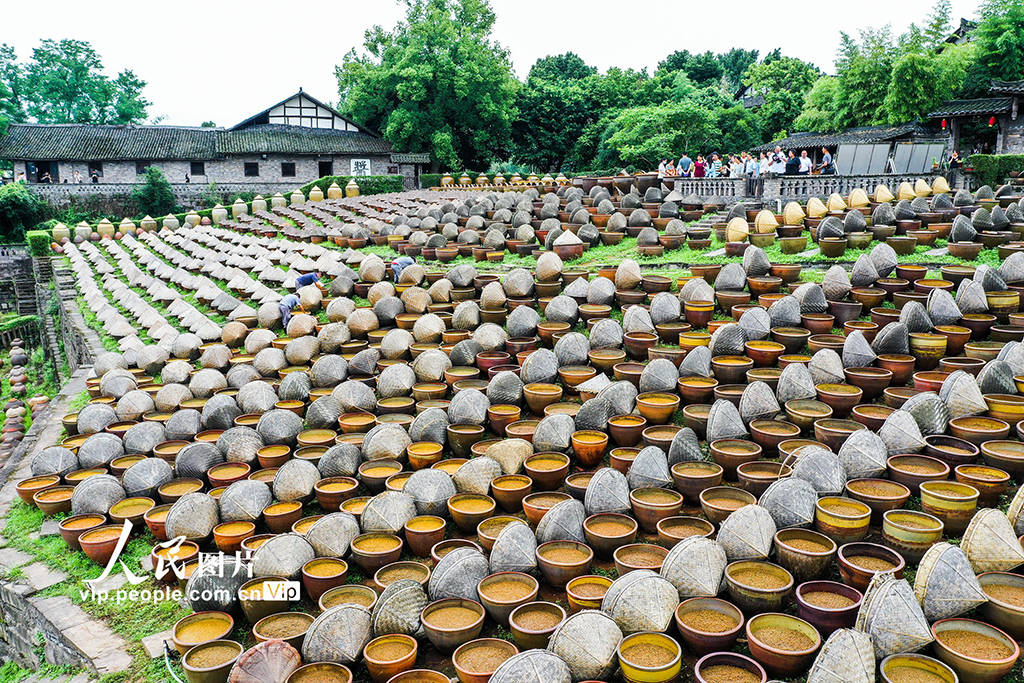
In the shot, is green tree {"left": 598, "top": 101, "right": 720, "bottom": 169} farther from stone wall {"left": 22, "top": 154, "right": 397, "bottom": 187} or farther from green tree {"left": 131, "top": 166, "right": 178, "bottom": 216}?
green tree {"left": 131, "top": 166, "right": 178, "bottom": 216}

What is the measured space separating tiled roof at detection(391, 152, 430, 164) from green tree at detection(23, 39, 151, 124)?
2238 centimetres

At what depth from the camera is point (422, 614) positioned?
431cm

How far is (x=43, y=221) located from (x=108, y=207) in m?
2.45

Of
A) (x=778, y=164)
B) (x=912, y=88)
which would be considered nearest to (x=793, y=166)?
(x=778, y=164)

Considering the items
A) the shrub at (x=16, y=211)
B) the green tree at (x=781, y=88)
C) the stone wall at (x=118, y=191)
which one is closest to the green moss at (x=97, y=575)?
the stone wall at (x=118, y=191)

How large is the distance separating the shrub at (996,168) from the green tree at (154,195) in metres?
28.9

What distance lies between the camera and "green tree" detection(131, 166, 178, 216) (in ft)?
97.7

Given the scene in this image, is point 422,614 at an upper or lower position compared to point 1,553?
upper

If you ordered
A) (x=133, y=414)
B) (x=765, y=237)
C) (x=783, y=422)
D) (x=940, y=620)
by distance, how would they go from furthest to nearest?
(x=765, y=237), (x=133, y=414), (x=783, y=422), (x=940, y=620)

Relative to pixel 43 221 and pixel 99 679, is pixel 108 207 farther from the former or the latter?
pixel 99 679

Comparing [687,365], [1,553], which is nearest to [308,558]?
[1,553]

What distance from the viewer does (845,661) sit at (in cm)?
326

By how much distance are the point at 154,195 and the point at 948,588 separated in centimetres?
3225

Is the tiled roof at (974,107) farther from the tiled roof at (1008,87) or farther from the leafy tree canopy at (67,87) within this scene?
the leafy tree canopy at (67,87)
